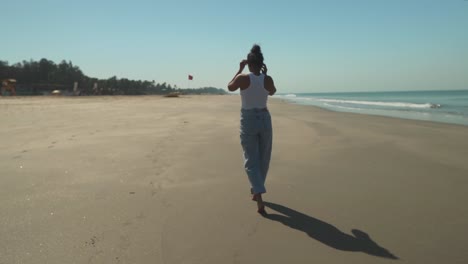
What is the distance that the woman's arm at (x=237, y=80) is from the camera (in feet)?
11.2

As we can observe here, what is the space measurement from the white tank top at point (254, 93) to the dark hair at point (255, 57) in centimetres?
14

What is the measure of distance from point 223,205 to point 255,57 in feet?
5.13

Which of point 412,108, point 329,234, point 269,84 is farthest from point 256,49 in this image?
point 412,108

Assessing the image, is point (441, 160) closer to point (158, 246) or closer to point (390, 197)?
point (390, 197)

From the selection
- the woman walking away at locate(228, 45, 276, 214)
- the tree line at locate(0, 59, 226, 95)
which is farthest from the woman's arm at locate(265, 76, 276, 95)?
the tree line at locate(0, 59, 226, 95)

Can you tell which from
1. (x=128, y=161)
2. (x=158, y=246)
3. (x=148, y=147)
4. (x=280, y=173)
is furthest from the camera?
(x=148, y=147)

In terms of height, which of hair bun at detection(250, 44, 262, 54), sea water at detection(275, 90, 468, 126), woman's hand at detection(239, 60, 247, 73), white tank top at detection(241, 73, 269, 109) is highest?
hair bun at detection(250, 44, 262, 54)

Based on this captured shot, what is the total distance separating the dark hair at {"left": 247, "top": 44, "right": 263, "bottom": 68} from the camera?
11.4ft

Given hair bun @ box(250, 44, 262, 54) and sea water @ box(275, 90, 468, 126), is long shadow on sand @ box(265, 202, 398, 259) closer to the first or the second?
hair bun @ box(250, 44, 262, 54)

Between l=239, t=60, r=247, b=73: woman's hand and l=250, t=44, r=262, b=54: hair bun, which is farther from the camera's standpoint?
l=239, t=60, r=247, b=73: woman's hand

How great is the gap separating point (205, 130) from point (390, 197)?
5.32 metres

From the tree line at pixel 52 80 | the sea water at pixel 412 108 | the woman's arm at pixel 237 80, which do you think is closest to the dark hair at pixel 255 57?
the woman's arm at pixel 237 80

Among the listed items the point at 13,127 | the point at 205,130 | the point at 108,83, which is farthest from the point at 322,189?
the point at 108,83

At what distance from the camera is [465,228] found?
8.95 ft
